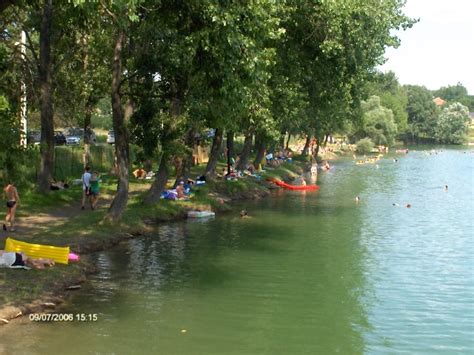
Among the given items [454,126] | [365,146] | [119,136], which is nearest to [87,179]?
[119,136]

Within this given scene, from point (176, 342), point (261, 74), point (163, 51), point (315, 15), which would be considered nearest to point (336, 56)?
point (315, 15)

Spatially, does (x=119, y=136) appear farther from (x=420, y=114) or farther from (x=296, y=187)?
(x=420, y=114)

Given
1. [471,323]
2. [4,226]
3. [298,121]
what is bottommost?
[471,323]

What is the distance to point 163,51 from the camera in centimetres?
2225

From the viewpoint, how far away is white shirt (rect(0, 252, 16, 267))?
53.4 ft

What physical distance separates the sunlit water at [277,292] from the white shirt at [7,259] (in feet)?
6.41

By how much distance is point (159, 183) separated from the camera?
92.9 ft

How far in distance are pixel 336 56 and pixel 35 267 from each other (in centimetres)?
1703

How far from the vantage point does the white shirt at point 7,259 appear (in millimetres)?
16281

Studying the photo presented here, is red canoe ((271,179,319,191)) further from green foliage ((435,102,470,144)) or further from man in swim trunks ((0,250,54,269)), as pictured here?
green foliage ((435,102,470,144))

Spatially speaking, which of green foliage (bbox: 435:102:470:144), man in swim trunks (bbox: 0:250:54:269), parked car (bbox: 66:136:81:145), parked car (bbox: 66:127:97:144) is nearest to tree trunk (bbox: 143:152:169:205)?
man in swim trunks (bbox: 0:250:54:269)

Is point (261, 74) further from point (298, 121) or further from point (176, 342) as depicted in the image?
point (298, 121)

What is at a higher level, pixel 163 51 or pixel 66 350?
pixel 163 51

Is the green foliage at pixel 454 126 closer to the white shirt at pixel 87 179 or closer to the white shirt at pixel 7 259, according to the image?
the white shirt at pixel 87 179
